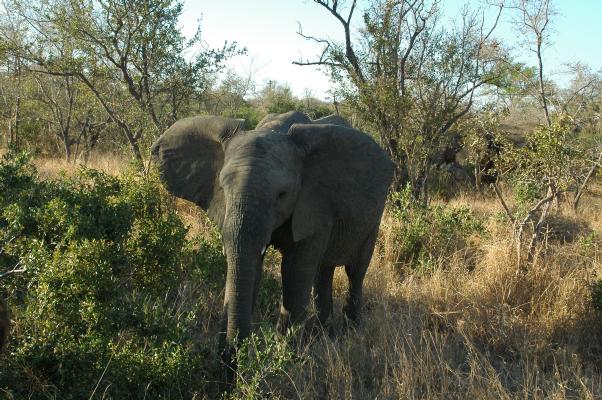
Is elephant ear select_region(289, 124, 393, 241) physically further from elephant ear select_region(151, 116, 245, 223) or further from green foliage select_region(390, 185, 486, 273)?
green foliage select_region(390, 185, 486, 273)

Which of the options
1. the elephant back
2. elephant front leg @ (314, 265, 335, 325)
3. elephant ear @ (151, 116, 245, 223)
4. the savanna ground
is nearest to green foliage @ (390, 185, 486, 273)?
the savanna ground

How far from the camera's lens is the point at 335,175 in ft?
14.0

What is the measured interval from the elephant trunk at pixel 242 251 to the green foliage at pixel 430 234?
10.7 feet

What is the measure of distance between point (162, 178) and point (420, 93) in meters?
5.65

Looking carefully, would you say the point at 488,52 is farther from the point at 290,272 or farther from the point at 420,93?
the point at 290,272

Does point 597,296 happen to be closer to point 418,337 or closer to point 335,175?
point 418,337

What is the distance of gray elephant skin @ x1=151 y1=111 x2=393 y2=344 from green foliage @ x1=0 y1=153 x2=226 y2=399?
415 millimetres

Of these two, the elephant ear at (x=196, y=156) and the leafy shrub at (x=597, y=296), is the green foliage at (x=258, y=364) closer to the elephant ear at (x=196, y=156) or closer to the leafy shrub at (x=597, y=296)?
the elephant ear at (x=196, y=156)

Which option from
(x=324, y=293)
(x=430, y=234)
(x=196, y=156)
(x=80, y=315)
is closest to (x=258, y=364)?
(x=80, y=315)

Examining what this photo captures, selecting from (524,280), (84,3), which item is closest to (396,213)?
(524,280)

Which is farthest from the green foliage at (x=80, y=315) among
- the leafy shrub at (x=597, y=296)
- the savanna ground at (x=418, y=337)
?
the leafy shrub at (x=597, y=296)

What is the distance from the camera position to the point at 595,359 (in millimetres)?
4711

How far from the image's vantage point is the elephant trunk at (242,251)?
3.51m

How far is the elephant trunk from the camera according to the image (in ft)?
11.5
